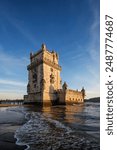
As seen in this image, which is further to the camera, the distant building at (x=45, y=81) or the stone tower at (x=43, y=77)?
the distant building at (x=45, y=81)

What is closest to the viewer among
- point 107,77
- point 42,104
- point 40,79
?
point 107,77

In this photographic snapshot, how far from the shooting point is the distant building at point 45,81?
5007 cm

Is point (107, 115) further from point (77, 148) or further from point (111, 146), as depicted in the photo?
point (77, 148)

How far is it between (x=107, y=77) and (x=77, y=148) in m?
2.89

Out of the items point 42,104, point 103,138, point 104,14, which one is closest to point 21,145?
point 103,138

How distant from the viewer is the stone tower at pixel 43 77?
4994 cm

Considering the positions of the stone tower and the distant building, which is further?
the distant building

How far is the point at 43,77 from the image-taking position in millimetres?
49969

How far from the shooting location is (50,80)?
53906mm

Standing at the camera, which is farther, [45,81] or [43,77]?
[45,81]

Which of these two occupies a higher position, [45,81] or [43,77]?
[43,77]

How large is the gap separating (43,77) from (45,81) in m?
1.30

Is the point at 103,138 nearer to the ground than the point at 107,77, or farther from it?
nearer to the ground

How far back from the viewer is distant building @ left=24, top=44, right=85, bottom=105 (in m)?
50.1
